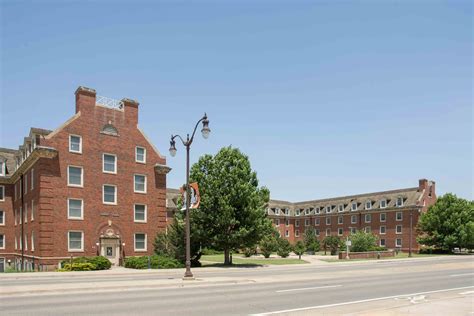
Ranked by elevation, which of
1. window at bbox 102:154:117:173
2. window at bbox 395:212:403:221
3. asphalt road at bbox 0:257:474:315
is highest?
window at bbox 102:154:117:173

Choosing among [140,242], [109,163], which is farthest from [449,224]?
[109,163]

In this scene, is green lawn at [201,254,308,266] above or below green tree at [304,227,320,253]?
above

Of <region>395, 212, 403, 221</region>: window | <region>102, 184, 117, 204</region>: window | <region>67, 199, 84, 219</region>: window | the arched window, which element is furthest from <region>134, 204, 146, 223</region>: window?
<region>395, 212, 403, 221</region>: window

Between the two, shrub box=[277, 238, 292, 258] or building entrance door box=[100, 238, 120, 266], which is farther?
shrub box=[277, 238, 292, 258]

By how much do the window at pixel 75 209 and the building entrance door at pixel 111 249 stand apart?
10.6 ft

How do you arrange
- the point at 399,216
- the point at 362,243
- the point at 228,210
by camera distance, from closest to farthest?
the point at 228,210 → the point at 362,243 → the point at 399,216

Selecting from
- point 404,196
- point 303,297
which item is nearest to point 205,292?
point 303,297

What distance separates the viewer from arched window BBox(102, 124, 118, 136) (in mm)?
41844

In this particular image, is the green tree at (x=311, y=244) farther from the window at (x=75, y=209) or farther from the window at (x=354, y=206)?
the window at (x=75, y=209)

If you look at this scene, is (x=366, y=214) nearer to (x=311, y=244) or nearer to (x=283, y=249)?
(x=311, y=244)

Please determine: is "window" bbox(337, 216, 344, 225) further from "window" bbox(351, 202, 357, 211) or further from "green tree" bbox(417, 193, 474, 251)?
"green tree" bbox(417, 193, 474, 251)

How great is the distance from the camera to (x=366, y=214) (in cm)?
8431

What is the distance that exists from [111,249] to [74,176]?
25.3 ft

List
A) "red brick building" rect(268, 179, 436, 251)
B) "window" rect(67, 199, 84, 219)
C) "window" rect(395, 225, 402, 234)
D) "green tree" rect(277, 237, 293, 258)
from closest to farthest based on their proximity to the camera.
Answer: "window" rect(67, 199, 84, 219), "green tree" rect(277, 237, 293, 258), "red brick building" rect(268, 179, 436, 251), "window" rect(395, 225, 402, 234)
